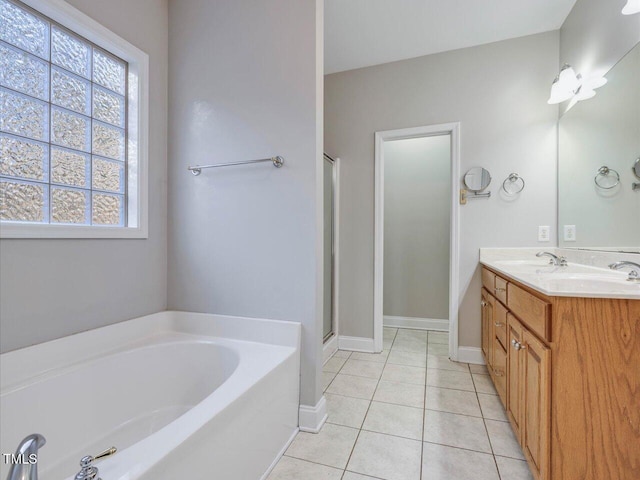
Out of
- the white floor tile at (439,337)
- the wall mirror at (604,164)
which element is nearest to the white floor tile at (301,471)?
the wall mirror at (604,164)

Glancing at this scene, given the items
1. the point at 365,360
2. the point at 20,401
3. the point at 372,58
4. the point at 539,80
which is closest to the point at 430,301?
the point at 365,360

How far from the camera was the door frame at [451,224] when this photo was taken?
2.57 metres

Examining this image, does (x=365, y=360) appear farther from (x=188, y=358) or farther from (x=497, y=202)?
(x=497, y=202)

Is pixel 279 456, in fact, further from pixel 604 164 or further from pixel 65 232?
pixel 604 164

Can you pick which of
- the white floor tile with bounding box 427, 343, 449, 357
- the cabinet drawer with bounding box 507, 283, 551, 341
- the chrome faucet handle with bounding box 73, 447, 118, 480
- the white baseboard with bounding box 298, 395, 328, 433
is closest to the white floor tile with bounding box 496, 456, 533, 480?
the cabinet drawer with bounding box 507, 283, 551, 341

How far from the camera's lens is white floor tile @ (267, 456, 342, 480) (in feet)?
4.33

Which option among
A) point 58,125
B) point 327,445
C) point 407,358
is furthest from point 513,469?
point 58,125

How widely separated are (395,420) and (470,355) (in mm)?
1173

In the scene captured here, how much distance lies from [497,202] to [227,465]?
252cm

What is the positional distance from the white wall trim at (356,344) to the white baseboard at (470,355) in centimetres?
74

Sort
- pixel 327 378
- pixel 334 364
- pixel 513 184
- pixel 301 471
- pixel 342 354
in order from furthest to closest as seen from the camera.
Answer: pixel 342 354 < pixel 334 364 < pixel 513 184 < pixel 327 378 < pixel 301 471

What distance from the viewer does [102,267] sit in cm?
158

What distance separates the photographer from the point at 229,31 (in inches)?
72.0

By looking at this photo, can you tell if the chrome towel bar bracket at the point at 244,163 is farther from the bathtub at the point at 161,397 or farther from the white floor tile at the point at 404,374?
the white floor tile at the point at 404,374
